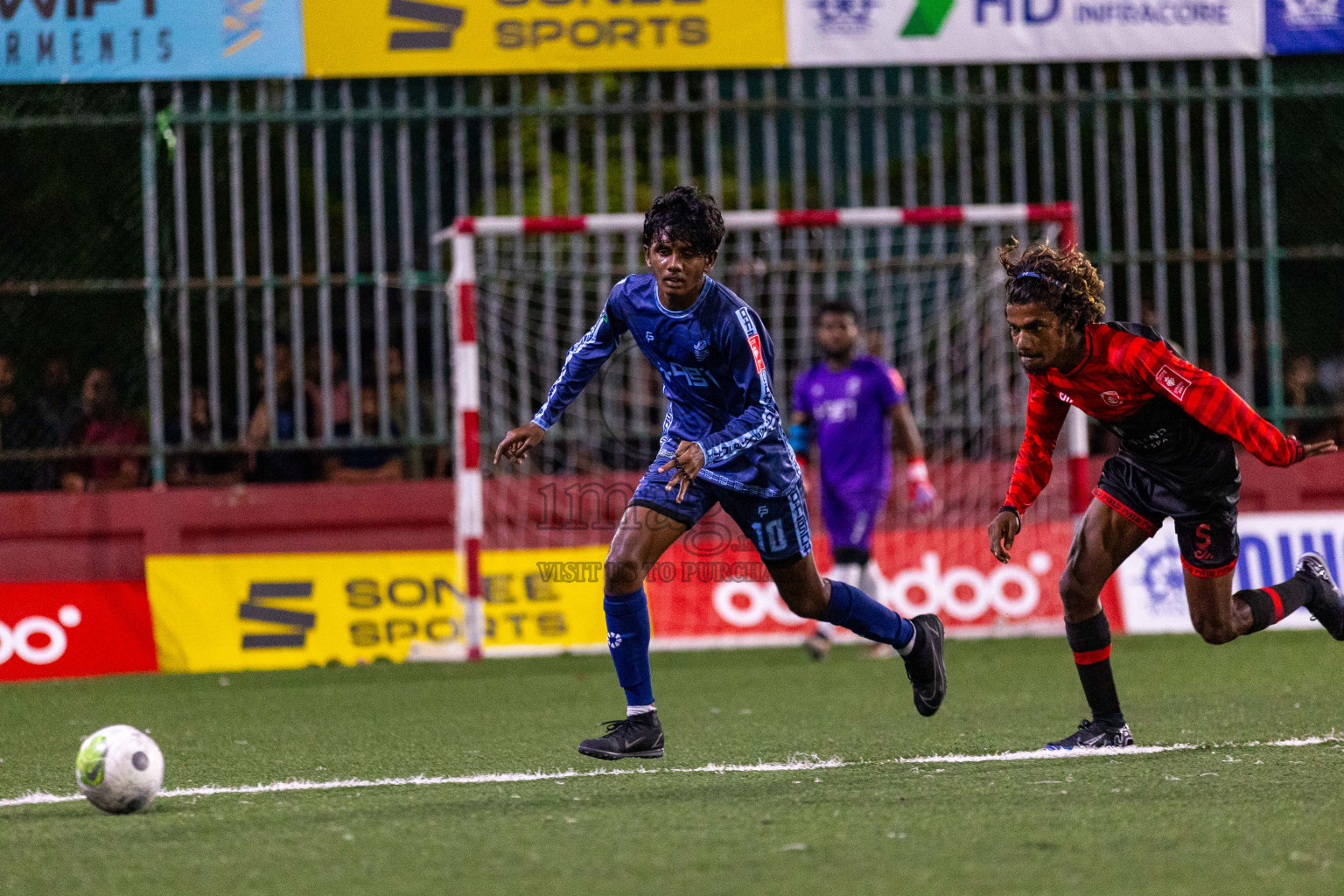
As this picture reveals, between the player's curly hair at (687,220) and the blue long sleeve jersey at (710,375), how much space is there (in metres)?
0.17

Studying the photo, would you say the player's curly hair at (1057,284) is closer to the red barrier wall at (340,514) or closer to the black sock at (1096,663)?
the black sock at (1096,663)

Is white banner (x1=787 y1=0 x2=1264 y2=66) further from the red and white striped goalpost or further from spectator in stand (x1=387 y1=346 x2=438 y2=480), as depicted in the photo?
spectator in stand (x1=387 y1=346 x2=438 y2=480)

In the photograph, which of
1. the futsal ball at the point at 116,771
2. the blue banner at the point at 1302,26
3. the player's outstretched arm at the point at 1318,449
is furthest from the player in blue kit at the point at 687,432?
the blue banner at the point at 1302,26

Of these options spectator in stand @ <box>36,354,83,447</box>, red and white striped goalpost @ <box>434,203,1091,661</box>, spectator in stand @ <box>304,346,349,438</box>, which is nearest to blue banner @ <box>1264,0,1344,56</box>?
red and white striped goalpost @ <box>434,203,1091,661</box>

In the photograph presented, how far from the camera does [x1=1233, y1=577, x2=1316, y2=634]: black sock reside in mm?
6438

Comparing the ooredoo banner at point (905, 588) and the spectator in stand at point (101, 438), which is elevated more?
the spectator in stand at point (101, 438)

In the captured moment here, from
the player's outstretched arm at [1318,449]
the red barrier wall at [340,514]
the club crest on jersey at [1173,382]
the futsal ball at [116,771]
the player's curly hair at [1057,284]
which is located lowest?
the futsal ball at [116,771]

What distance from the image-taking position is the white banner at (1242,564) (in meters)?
11.6

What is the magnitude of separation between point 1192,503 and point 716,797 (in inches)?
83.2

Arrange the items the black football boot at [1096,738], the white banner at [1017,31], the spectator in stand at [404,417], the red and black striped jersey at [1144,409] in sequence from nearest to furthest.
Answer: the red and black striped jersey at [1144,409] → the black football boot at [1096,738] → the white banner at [1017,31] → the spectator in stand at [404,417]

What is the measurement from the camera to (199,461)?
11.9 metres

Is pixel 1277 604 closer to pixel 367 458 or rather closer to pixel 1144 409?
pixel 1144 409

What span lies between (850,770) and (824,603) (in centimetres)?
70

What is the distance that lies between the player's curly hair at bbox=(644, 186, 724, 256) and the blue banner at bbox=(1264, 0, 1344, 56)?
756 centimetres
